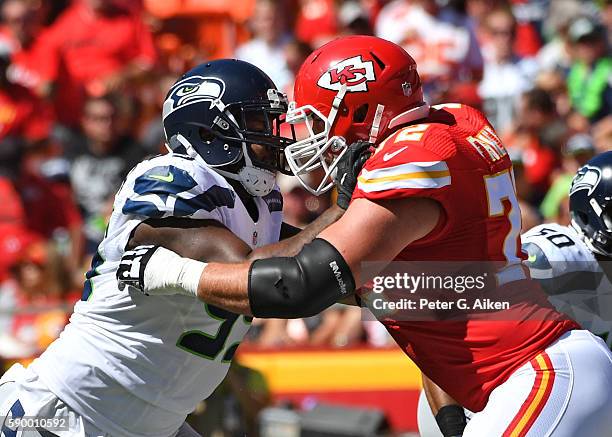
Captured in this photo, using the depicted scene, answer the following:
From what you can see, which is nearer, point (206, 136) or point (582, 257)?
point (206, 136)

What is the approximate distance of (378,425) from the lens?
6.86 m

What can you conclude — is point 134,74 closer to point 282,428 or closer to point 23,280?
point 23,280

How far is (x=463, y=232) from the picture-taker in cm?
348

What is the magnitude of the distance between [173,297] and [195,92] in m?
0.78

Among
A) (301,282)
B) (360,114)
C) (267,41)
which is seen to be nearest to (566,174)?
(267,41)

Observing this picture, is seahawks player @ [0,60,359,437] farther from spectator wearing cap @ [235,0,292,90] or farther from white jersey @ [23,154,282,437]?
spectator wearing cap @ [235,0,292,90]

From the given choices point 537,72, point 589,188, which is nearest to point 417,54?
point 537,72

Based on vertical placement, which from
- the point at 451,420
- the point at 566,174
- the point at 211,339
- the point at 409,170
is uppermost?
the point at 409,170

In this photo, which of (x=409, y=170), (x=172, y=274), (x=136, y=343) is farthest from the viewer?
(x=136, y=343)

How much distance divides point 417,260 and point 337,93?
61 cm

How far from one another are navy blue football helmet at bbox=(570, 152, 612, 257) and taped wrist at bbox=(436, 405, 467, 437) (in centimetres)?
91

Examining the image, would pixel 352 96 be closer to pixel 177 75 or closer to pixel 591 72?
pixel 591 72

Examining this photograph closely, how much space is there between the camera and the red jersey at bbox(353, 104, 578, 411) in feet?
11.0

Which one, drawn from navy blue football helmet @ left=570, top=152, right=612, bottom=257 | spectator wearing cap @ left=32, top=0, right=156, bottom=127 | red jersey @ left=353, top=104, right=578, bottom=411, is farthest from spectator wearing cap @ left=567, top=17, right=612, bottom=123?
red jersey @ left=353, top=104, right=578, bottom=411
